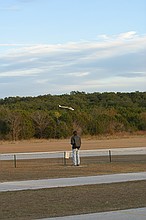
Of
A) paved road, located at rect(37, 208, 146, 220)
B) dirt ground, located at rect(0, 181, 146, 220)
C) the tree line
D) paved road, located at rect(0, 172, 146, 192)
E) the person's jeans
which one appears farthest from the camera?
the tree line

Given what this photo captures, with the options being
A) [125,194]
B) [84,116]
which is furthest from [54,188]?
[84,116]

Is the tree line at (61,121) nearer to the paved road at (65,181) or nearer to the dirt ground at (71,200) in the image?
the paved road at (65,181)


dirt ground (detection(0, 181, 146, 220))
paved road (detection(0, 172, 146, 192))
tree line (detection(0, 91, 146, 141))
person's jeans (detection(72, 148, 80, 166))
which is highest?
tree line (detection(0, 91, 146, 141))

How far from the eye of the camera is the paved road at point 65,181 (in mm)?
18561

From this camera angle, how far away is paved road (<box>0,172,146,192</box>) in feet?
60.9

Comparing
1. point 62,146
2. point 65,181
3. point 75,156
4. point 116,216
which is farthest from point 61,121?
point 116,216

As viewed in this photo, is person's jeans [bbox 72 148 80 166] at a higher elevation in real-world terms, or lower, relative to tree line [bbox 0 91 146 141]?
lower

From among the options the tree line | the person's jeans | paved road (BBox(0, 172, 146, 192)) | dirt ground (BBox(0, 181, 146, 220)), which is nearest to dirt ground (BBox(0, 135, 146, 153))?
the tree line

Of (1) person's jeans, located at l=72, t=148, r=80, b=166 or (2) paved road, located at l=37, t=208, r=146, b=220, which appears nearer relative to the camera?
(2) paved road, located at l=37, t=208, r=146, b=220

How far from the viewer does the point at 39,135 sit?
8100 centimetres

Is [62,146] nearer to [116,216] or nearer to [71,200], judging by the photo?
[71,200]

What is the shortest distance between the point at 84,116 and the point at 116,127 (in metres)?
4.76

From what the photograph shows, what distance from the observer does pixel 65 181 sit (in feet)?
65.9

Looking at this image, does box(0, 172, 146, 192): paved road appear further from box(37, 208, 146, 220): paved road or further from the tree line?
the tree line
